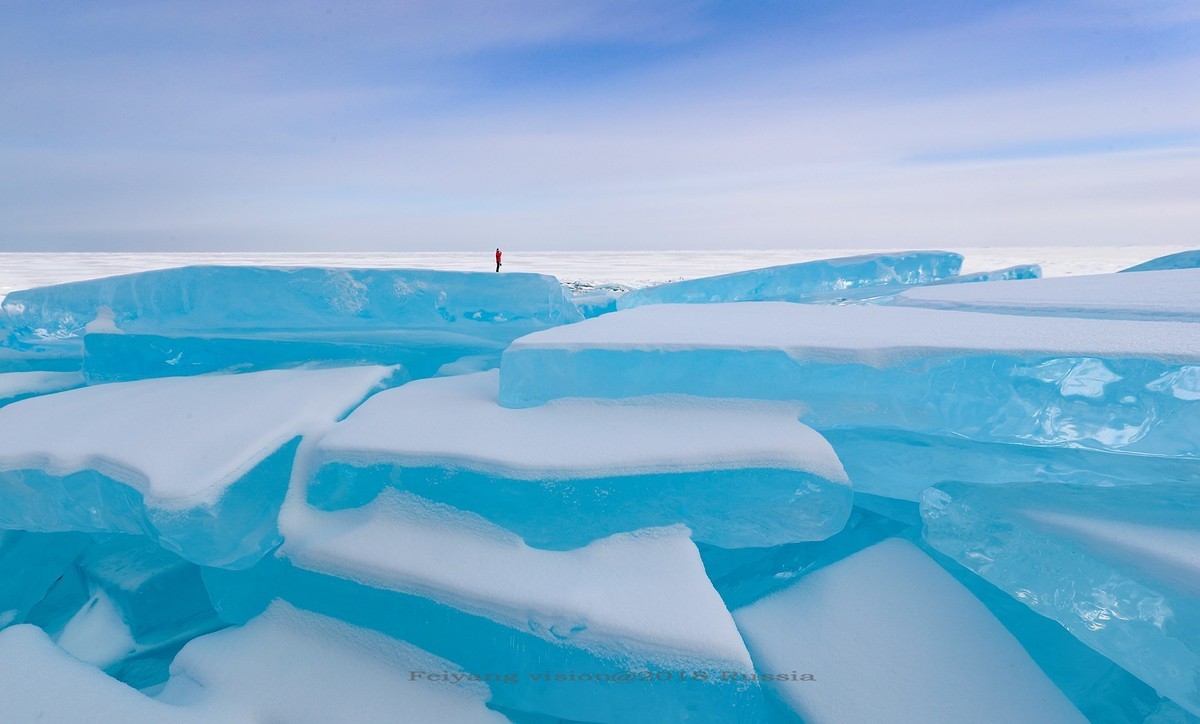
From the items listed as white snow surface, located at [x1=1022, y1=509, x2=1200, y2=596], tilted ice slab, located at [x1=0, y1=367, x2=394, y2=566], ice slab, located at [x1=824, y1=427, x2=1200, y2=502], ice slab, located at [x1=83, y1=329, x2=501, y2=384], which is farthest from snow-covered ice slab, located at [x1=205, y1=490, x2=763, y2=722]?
ice slab, located at [x1=83, y1=329, x2=501, y2=384]

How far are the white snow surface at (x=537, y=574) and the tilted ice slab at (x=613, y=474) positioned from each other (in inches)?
1.8

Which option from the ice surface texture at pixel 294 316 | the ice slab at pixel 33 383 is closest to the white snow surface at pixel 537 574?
the ice surface texture at pixel 294 316

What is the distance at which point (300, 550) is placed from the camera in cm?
163

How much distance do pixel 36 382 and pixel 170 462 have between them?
1790 mm

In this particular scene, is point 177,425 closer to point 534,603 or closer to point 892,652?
point 534,603

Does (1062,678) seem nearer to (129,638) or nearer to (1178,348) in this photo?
(1178,348)

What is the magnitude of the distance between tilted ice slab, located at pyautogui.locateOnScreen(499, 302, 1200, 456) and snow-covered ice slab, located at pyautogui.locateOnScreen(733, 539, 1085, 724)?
399mm

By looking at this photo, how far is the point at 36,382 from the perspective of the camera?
2959mm

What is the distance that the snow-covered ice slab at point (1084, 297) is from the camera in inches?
90.7

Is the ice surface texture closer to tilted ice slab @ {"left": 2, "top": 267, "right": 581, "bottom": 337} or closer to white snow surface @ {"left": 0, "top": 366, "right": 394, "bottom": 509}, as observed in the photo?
tilted ice slab @ {"left": 2, "top": 267, "right": 581, "bottom": 337}

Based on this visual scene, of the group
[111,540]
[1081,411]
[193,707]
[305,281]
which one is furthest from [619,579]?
[305,281]

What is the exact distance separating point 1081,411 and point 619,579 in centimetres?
116

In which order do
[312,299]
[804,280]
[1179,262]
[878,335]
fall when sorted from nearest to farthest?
1. [878,335]
2. [312,299]
3. [1179,262]
4. [804,280]

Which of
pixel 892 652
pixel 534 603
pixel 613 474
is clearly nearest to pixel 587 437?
pixel 613 474
